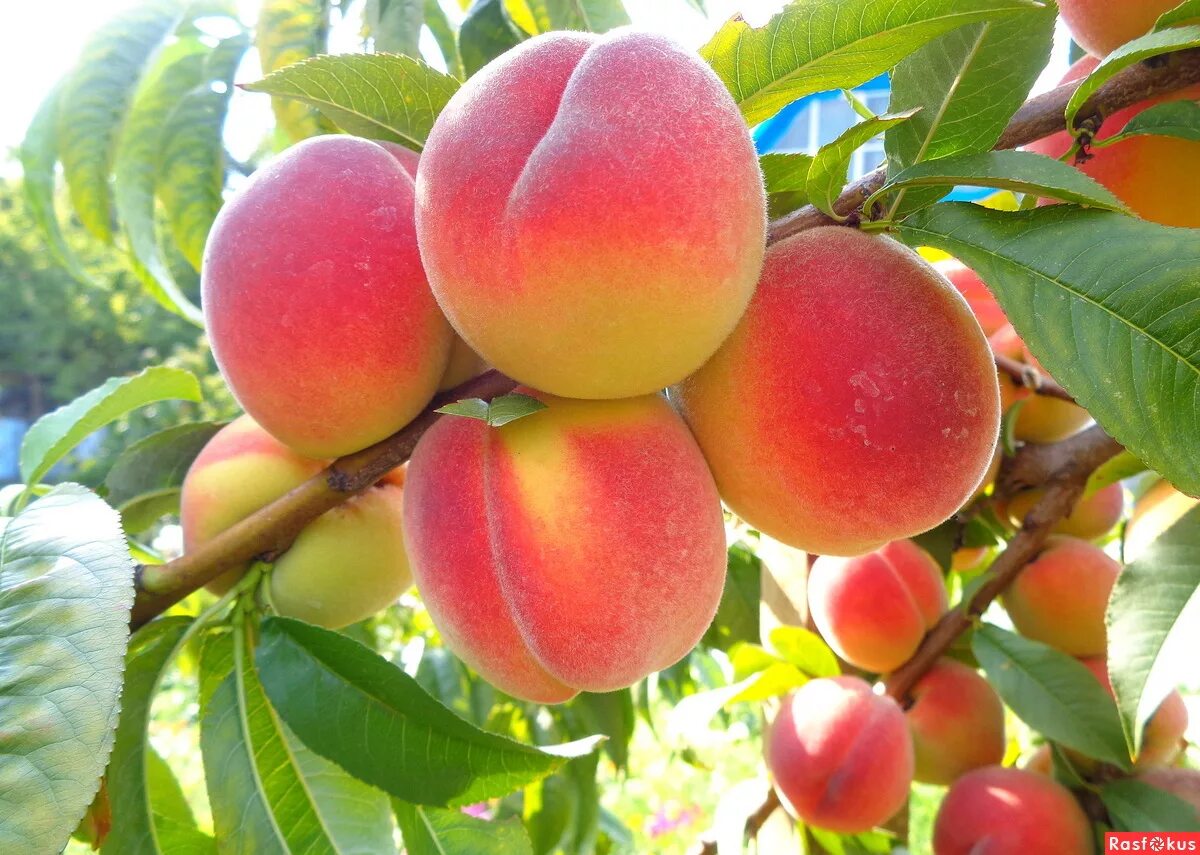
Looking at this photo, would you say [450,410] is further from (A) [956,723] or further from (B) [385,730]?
(A) [956,723]

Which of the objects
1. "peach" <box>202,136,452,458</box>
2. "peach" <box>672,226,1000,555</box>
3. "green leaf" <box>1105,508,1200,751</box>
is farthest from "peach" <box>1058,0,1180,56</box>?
"peach" <box>202,136,452,458</box>

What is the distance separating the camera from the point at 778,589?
1.22m

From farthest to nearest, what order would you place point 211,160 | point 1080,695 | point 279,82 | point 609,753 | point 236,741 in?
point 609,753
point 211,160
point 1080,695
point 236,741
point 279,82

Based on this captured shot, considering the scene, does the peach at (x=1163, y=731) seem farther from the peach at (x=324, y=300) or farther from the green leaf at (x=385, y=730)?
the peach at (x=324, y=300)

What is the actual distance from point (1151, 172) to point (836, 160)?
1.04 ft

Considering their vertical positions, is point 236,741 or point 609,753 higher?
point 236,741

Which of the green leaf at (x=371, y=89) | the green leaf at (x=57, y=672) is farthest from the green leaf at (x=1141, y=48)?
the green leaf at (x=57, y=672)

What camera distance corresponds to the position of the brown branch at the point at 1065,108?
0.60 m

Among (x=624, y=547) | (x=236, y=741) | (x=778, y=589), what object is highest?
(x=624, y=547)

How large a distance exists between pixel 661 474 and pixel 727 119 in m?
0.21

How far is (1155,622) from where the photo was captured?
0.73 m

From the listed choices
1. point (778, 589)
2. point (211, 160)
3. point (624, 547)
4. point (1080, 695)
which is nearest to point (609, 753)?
point (778, 589)

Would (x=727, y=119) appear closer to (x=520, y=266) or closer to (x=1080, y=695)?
(x=520, y=266)

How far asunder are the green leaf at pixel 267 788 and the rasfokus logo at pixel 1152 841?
30.6 inches
